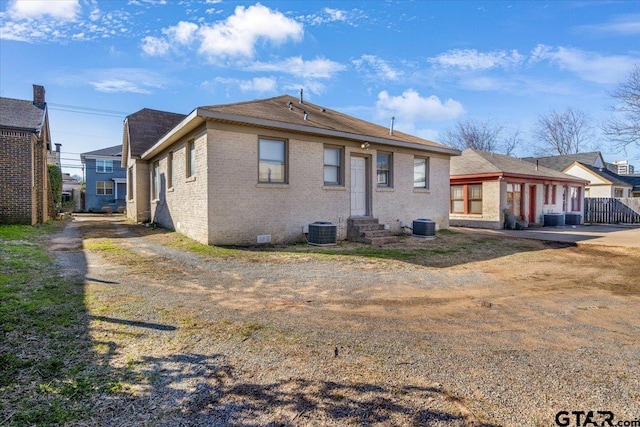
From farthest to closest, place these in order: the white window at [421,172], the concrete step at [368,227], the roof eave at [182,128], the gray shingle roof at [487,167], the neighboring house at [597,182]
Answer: the neighboring house at [597,182] < the gray shingle roof at [487,167] < the white window at [421,172] < the concrete step at [368,227] < the roof eave at [182,128]

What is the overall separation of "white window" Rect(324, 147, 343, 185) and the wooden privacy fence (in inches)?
826

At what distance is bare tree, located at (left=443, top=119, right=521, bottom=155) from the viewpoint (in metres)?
42.9

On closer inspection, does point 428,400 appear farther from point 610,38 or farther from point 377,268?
point 610,38

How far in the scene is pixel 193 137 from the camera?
1063cm

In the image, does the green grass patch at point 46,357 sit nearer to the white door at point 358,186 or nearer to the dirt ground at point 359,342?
the dirt ground at point 359,342

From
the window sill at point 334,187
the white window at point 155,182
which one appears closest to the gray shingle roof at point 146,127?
the white window at point 155,182

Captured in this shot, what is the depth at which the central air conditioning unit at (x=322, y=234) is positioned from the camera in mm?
10281

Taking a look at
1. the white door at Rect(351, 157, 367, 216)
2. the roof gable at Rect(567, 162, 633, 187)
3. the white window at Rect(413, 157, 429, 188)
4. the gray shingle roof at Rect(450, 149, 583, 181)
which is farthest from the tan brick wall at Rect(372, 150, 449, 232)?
the roof gable at Rect(567, 162, 633, 187)

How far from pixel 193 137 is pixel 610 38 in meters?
17.9

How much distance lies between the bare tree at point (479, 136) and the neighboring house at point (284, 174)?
103 feet

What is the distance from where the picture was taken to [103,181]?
3544 cm

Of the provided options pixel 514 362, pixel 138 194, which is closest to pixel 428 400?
pixel 514 362

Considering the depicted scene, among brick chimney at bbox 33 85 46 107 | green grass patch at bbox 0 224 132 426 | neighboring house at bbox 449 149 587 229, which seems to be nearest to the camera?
green grass patch at bbox 0 224 132 426

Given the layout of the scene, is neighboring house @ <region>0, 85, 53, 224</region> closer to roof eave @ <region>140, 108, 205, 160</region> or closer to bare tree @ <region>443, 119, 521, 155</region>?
roof eave @ <region>140, 108, 205, 160</region>
